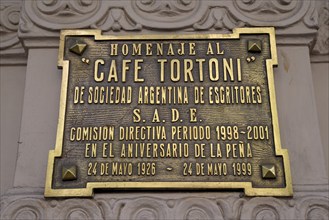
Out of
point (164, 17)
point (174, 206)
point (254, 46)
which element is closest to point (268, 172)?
point (174, 206)

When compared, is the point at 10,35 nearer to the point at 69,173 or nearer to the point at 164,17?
the point at 164,17

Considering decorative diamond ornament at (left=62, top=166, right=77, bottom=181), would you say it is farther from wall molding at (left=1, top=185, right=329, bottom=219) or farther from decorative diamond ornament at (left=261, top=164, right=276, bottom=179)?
decorative diamond ornament at (left=261, top=164, right=276, bottom=179)

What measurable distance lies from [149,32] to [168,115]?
2.31 ft

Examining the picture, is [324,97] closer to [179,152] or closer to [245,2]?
[245,2]

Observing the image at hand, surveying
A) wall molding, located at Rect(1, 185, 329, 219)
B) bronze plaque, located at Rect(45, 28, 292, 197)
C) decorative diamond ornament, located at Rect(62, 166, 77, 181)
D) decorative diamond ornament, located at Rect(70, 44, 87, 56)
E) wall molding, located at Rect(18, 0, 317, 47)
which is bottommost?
wall molding, located at Rect(1, 185, 329, 219)

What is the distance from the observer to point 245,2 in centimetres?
415

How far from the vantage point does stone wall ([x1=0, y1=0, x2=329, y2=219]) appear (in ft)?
11.3

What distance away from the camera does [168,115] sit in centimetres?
376

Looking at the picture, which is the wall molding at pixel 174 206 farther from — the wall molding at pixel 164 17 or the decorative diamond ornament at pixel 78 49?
the wall molding at pixel 164 17

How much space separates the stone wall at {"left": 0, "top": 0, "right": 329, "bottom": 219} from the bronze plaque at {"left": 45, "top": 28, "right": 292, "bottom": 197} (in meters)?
0.09

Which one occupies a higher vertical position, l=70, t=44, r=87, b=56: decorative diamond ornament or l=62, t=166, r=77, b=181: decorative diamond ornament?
l=70, t=44, r=87, b=56: decorative diamond ornament

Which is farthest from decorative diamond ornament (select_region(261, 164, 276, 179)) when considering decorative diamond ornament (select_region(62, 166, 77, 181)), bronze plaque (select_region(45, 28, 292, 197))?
decorative diamond ornament (select_region(62, 166, 77, 181))

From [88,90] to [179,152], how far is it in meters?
0.77

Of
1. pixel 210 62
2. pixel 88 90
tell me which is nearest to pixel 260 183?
pixel 210 62
